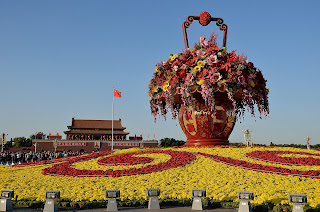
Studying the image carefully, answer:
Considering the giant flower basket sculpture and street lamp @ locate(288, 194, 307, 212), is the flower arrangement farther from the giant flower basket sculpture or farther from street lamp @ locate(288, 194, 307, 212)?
street lamp @ locate(288, 194, 307, 212)

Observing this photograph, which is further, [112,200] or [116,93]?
[116,93]

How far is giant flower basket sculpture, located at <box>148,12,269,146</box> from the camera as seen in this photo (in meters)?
14.6

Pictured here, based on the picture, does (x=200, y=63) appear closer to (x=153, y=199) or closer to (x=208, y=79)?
(x=208, y=79)

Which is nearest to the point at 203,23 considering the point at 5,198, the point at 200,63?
the point at 200,63

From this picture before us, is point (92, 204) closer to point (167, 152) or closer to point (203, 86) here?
point (167, 152)

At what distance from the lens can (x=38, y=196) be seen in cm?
756

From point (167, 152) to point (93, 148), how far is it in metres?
48.9

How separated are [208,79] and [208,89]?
0.56 metres

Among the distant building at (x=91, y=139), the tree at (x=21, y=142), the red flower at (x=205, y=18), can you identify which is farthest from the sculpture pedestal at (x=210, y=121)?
the tree at (x=21, y=142)

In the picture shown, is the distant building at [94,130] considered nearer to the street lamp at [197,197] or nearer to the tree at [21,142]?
the tree at [21,142]

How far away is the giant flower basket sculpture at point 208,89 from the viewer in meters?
14.6

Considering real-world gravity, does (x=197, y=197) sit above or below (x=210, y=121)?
below

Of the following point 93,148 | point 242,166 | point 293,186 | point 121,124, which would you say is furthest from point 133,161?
point 121,124

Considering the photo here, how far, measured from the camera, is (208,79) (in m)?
14.5
